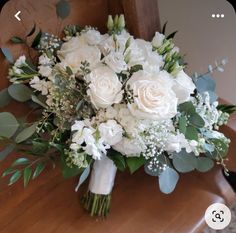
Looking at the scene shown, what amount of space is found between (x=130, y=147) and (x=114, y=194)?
0.70ft

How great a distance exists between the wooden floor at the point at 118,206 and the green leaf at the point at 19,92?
205 mm

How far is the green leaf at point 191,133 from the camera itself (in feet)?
2.54

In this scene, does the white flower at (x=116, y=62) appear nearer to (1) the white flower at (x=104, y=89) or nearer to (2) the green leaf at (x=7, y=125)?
(1) the white flower at (x=104, y=89)

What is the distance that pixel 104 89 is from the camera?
27.3 inches

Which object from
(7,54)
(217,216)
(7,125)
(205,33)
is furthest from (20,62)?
(205,33)

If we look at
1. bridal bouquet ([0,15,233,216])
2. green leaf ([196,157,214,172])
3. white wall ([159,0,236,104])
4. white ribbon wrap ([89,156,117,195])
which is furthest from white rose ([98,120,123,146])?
white wall ([159,0,236,104])

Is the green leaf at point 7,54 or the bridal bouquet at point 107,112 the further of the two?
the green leaf at point 7,54

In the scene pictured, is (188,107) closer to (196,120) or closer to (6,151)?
(196,120)

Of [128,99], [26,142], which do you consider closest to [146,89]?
[128,99]

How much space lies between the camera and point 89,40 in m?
0.82

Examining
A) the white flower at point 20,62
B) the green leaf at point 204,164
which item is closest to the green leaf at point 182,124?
the green leaf at point 204,164

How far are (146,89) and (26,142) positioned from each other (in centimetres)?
26

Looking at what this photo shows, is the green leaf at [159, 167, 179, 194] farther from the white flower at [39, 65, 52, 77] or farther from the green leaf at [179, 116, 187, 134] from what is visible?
the white flower at [39, 65, 52, 77]

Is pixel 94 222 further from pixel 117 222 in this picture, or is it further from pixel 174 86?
pixel 174 86
